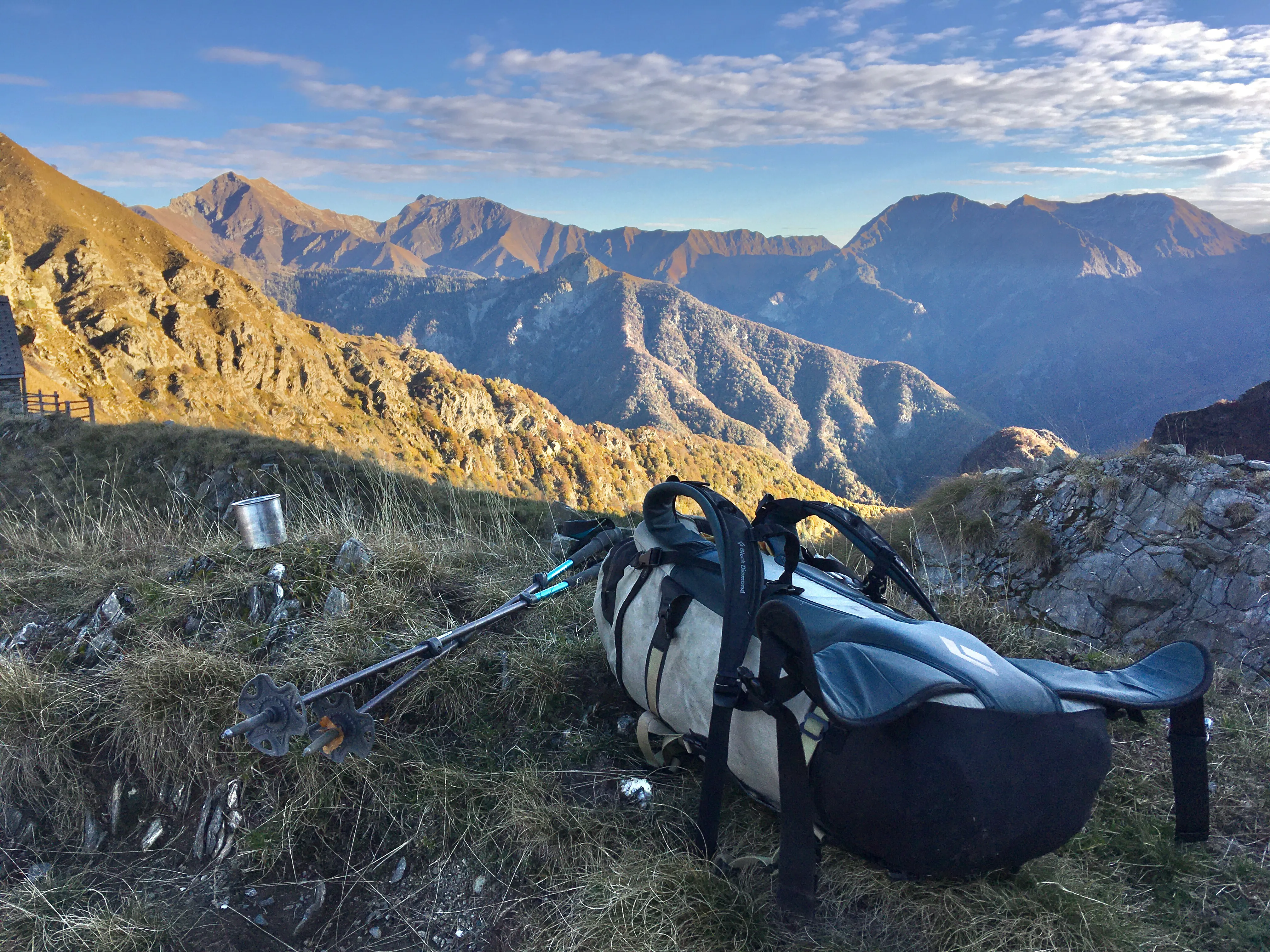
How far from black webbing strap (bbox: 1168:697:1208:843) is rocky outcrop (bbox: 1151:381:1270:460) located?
12.4 metres

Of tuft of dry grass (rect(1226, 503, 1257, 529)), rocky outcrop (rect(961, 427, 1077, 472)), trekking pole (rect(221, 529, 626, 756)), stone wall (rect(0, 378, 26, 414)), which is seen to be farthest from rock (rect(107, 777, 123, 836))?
stone wall (rect(0, 378, 26, 414))

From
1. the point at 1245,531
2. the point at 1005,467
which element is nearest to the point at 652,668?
the point at 1245,531


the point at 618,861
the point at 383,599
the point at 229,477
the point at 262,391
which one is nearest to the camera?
the point at 618,861

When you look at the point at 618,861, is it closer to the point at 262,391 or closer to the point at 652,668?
the point at 652,668

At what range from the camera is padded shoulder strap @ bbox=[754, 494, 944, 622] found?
2807mm

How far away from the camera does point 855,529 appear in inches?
113

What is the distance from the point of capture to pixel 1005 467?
35.3 feet

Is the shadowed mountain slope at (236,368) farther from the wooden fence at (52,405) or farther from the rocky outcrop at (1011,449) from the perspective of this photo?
Result: the rocky outcrop at (1011,449)

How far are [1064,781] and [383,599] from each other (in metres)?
3.32

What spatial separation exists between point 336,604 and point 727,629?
8.42 feet

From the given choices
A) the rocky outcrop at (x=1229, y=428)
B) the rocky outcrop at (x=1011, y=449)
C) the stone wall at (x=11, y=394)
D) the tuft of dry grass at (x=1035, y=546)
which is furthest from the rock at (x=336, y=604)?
the stone wall at (x=11, y=394)

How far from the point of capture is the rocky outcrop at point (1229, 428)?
484 inches

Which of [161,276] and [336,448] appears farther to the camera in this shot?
[161,276]

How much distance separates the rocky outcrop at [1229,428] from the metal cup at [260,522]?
1426 cm
